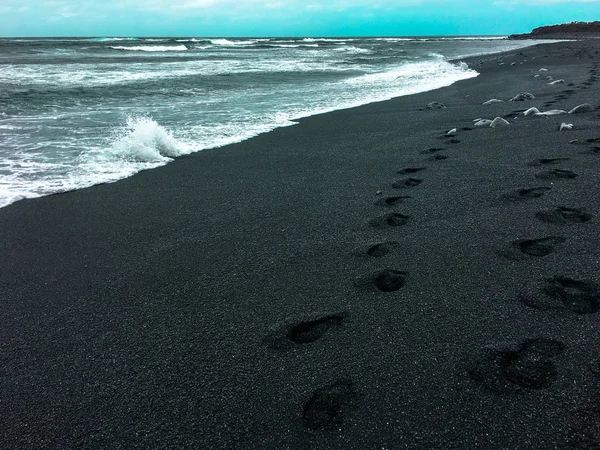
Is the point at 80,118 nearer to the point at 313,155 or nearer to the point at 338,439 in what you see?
the point at 313,155

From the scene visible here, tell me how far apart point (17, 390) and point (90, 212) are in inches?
97.7

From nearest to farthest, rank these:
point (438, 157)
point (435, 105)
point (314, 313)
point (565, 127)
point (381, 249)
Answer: point (314, 313)
point (381, 249)
point (438, 157)
point (565, 127)
point (435, 105)

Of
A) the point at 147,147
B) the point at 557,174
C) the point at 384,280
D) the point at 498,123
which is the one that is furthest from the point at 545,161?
the point at 147,147

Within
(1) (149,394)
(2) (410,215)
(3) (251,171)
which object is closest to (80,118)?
(3) (251,171)

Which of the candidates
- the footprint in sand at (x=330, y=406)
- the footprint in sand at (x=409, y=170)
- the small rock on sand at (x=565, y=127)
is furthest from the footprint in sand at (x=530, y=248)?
the small rock on sand at (x=565, y=127)

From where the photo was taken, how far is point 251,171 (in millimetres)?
5469

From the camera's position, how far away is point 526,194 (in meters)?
3.73

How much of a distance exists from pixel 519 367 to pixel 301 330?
1035 millimetres

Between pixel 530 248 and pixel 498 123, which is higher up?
pixel 498 123

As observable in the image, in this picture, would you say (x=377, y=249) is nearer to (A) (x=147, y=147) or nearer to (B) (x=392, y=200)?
(B) (x=392, y=200)

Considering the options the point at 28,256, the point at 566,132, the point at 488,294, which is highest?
the point at 566,132

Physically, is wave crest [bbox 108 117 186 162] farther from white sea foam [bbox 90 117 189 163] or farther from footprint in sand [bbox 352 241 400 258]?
footprint in sand [bbox 352 241 400 258]

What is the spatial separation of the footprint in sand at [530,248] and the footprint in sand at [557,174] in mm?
1348

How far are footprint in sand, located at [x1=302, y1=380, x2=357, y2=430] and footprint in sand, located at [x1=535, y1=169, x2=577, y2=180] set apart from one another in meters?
3.15
